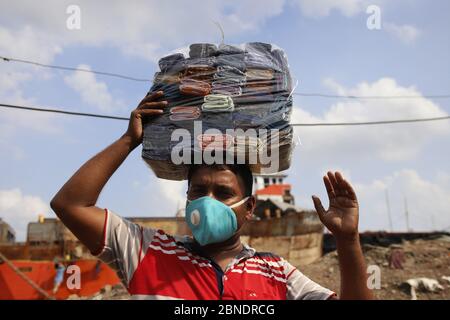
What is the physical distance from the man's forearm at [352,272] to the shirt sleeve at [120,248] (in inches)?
39.2

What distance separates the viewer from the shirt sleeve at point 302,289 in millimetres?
2027

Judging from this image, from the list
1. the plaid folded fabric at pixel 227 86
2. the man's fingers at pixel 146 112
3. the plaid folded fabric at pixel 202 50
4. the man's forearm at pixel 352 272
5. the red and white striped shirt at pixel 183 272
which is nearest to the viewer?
the man's forearm at pixel 352 272

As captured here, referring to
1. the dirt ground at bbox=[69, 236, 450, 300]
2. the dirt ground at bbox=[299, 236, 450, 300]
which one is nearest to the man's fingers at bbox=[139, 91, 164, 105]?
the dirt ground at bbox=[69, 236, 450, 300]

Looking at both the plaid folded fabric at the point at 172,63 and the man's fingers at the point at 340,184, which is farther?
the plaid folded fabric at the point at 172,63

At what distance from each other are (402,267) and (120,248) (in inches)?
544

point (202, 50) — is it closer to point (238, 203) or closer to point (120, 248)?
point (238, 203)

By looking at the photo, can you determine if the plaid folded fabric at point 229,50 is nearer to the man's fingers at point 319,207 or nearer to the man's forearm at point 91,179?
the man's forearm at point 91,179

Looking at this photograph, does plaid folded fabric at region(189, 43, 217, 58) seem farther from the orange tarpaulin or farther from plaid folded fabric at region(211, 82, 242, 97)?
the orange tarpaulin

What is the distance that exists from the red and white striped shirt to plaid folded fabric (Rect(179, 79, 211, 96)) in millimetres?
830

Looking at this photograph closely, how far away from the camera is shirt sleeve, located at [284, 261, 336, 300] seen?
2.03 meters

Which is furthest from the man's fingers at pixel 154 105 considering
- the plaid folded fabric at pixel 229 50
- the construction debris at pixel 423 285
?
the construction debris at pixel 423 285

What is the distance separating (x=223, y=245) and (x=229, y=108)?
2.57 ft

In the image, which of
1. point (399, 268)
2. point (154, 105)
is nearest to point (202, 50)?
point (154, 105)

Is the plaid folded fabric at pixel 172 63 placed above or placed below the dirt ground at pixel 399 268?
above
